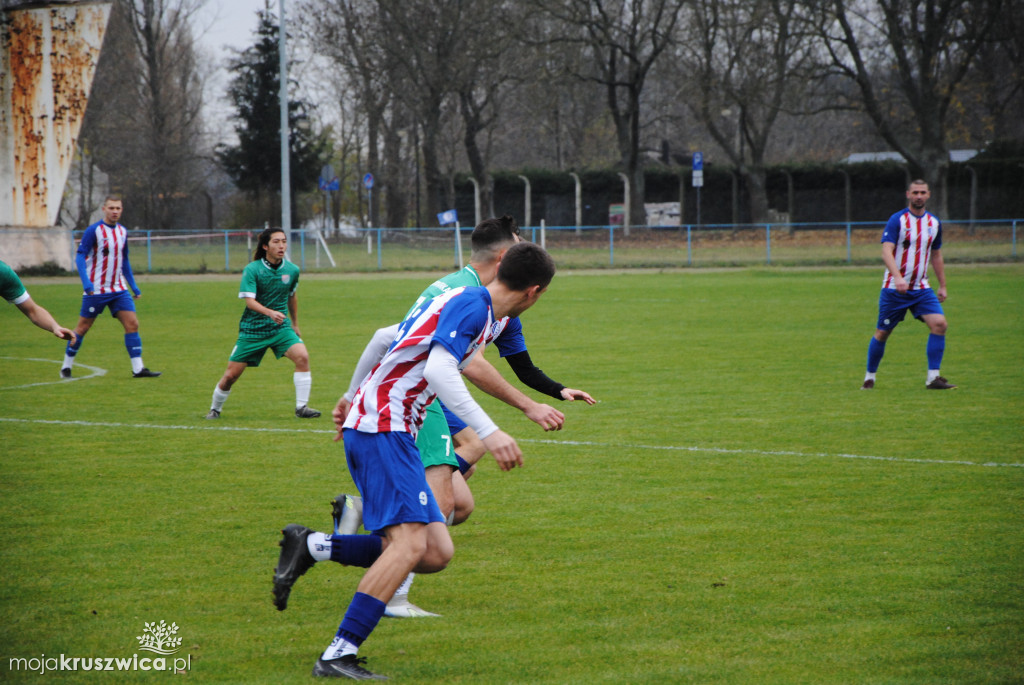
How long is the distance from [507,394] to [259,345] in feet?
20.7

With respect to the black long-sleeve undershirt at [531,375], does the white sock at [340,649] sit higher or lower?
lower

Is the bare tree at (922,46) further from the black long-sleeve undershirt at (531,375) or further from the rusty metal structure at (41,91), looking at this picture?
the black long-sleeve undershirt at (531,375)

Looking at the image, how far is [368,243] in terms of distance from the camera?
39.6 m

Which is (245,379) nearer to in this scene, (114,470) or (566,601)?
(114,470)

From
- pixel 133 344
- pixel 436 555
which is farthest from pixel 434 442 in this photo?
pixel 133 344

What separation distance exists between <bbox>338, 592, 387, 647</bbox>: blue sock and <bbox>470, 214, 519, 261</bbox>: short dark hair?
199 cm

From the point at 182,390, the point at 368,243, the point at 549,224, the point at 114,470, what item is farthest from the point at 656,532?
the point at 549,224

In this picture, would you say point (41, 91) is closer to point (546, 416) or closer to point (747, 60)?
point (546, 416)

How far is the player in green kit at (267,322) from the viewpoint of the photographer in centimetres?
974

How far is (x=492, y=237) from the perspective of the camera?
5180 mm

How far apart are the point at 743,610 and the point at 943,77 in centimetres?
4339

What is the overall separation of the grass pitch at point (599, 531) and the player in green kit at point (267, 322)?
0.39m

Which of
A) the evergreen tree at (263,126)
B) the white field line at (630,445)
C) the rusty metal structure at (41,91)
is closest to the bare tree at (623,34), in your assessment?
the evergreen tree at (263,126)

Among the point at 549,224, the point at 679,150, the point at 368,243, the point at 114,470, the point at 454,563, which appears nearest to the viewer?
the point at 454,563
